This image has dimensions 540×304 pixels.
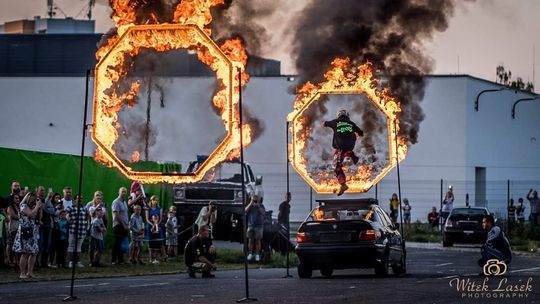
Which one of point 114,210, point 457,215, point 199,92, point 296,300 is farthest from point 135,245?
point 199,92

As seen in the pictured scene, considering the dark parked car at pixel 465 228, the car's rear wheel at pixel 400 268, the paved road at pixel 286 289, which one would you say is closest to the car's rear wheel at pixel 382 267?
the paved road at pixel 286 289

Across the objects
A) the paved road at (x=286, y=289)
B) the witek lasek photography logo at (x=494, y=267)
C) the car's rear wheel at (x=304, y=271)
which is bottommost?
the paved road at (x=286, y=289)

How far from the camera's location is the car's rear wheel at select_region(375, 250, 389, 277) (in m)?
24.4

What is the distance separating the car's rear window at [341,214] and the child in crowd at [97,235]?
550 centimetres

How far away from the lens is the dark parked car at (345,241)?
24.3 meters

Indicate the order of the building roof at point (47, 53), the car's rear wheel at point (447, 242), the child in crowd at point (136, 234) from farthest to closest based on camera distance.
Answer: the building roof at point (47, 53) < the car's rear wheel at point (447, 242) < the child in crowd at point (136, 234)

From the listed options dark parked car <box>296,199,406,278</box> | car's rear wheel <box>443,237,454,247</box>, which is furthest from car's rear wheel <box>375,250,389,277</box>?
car's rear wheel <box>443,237,454,247</box>

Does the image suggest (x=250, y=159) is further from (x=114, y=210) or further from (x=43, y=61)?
(x=114, y=210)

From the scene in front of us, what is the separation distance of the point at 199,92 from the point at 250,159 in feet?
24.9

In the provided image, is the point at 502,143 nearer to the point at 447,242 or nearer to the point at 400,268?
the point at 447,242

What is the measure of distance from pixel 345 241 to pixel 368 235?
1.52ft

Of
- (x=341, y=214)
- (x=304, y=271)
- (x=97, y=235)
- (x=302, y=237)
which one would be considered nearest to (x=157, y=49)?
(x=97, y=235)

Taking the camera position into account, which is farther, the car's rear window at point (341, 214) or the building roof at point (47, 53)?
the building roof at point (47, 53)

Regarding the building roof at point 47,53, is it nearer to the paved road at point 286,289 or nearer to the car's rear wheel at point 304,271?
the paved road at point 286,289
